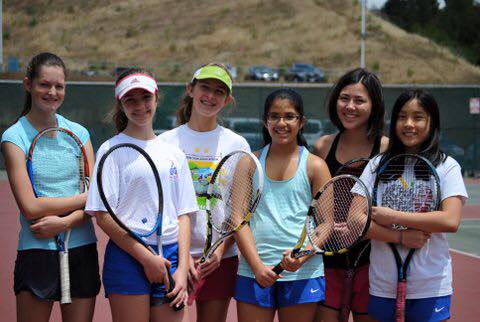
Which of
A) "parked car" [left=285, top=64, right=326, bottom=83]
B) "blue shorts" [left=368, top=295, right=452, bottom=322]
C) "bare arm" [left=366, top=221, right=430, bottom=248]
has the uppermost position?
"parked car" [left=285, top=64, right=326, bottom=83]

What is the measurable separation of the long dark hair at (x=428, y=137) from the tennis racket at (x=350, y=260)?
0.24m

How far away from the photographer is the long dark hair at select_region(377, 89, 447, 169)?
378cm

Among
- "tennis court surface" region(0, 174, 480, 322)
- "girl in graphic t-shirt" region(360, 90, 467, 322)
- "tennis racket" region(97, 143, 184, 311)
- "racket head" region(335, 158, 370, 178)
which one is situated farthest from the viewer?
"tennis court surface" region(0, 174, 480, 322)

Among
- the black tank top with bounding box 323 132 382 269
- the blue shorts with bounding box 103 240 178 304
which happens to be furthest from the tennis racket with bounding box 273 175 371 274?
the blue shorts with bounding box 103 240 178 304

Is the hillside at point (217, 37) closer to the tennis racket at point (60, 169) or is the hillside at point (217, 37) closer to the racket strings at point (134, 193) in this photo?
the tennis racket at point (60, 169)

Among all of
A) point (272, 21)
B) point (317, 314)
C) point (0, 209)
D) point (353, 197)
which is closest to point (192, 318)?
point (317, 314)

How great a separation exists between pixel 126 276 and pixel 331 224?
1080mm

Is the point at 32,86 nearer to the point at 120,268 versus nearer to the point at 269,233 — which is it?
the point at 120,268


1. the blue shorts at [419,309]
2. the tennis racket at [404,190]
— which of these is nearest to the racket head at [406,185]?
the tennis racket at [404,190]

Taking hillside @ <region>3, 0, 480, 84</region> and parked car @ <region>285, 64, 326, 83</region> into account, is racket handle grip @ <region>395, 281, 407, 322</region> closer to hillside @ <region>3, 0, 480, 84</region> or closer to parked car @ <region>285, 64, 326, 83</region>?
parked car @ <region>285, 64, 326, 83</region>

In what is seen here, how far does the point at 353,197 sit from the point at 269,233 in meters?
0.48

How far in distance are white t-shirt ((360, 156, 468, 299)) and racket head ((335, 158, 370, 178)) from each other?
1.57ft

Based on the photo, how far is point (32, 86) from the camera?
3914 mm

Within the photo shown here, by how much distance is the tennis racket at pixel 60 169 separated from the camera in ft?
12.4
